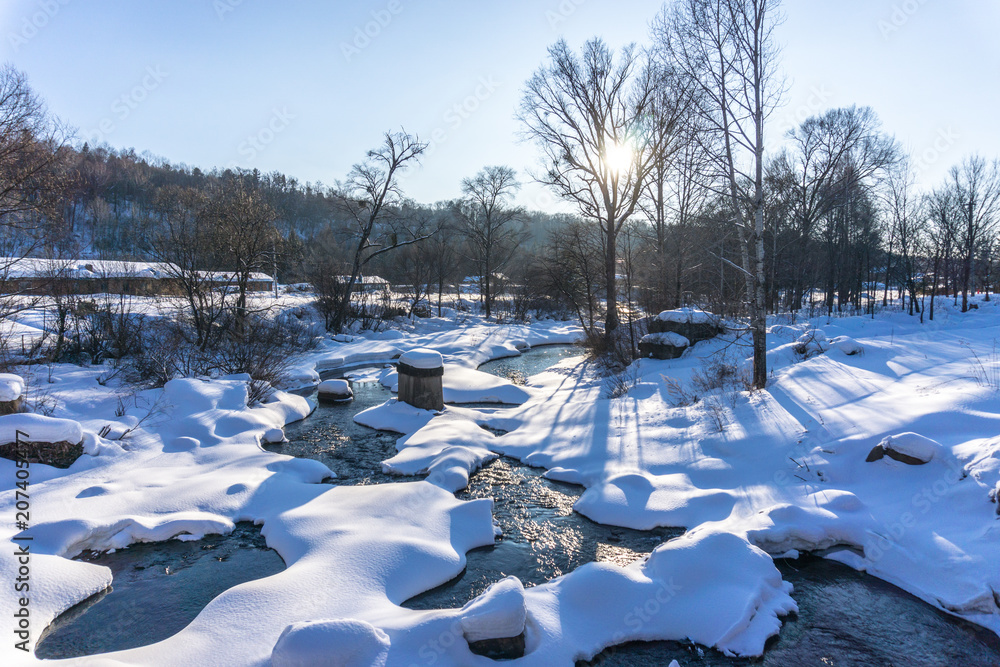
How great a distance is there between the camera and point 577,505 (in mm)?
6434

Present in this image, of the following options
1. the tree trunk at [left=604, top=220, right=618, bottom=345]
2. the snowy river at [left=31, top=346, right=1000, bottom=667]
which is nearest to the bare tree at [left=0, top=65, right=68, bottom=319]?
the snowy river at [left=31, top=346, right=1000, bottom=667]

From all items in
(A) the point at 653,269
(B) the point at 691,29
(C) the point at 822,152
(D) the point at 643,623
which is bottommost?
(D) the point at 643,623

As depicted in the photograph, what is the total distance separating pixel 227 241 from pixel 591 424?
43.7 feet

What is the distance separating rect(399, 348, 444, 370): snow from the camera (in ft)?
33.9

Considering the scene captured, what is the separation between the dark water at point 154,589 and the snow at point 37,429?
244 cm

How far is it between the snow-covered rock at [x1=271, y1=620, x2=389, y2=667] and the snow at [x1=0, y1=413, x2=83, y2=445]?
5.89m

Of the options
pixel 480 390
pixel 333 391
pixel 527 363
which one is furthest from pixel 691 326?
pixel 333 391

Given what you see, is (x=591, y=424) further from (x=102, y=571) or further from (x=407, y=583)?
(x=102, y=571)

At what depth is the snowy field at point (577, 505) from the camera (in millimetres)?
3820

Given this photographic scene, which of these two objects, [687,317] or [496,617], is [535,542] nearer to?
[496,617]

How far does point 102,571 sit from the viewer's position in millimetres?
4699

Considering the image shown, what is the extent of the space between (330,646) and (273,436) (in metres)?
6.83

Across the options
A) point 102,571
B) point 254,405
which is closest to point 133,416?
point 254,405

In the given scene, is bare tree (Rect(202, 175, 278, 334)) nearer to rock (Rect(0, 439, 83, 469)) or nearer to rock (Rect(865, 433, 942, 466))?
rock (Rect(0, 439, 83, 469))
